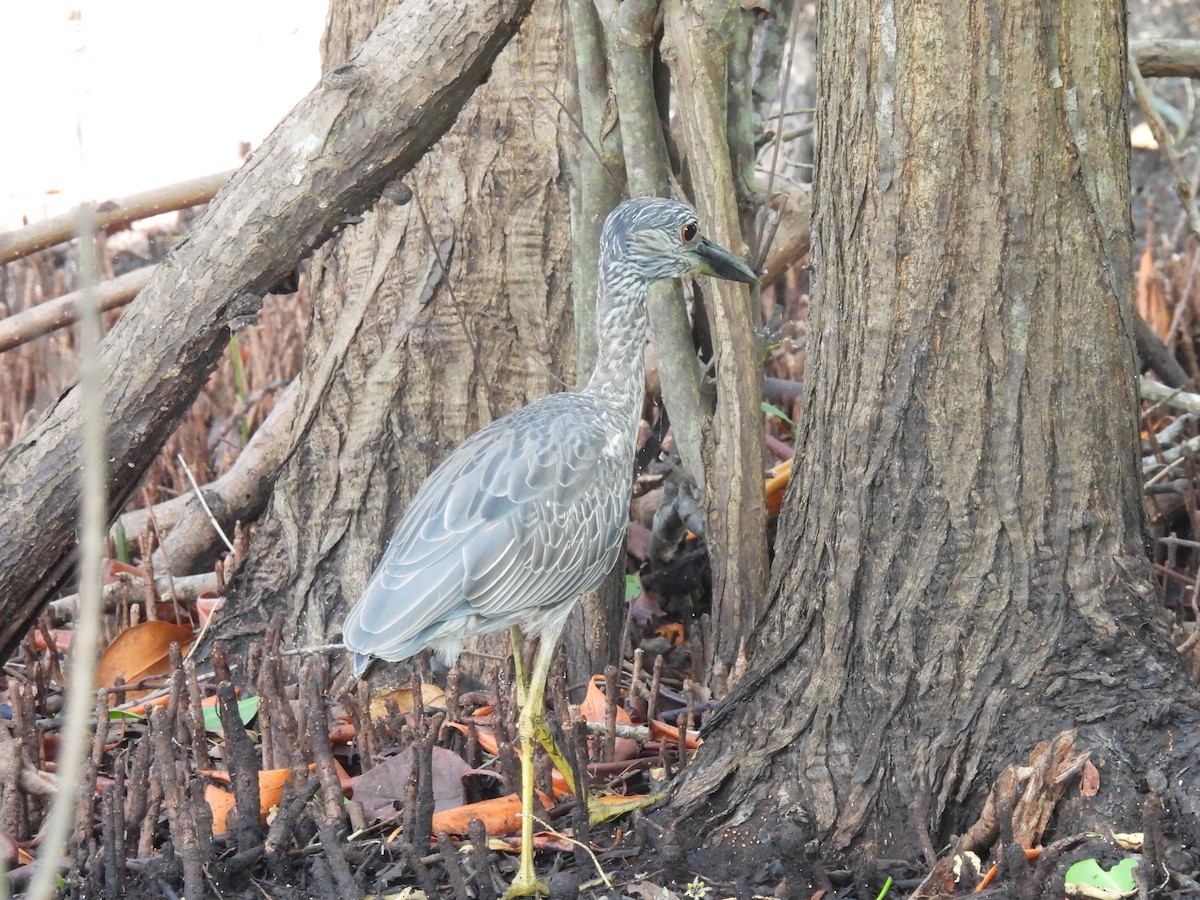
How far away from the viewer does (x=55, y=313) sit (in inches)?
219

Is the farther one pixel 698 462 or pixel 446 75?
pixel 698 462

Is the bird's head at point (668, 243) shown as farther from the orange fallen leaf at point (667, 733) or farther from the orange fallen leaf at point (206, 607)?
the orange fallen leaf at point (206, 607)

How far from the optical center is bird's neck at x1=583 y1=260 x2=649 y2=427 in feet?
13.1

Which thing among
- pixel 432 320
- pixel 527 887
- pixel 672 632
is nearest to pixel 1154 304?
pixel 672 632

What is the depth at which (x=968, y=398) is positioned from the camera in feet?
9.71

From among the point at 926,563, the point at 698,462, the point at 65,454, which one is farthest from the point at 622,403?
the point at 65,454

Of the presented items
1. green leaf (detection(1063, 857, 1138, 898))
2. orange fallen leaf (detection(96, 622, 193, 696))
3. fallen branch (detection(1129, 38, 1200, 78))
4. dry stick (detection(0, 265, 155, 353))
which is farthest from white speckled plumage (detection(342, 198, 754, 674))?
fallen branch (detection(1129, 38, 1200, 78))

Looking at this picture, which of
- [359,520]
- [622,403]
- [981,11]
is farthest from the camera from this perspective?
[359,520]

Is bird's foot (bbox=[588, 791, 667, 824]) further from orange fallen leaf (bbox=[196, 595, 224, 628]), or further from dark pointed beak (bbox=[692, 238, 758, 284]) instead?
orange fallen leaf (bbox=[196, 595, 224, 628])

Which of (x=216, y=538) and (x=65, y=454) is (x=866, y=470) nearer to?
(x=65, y=454)

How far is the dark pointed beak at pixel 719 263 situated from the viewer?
3.79 meters

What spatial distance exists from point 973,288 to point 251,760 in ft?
6.51

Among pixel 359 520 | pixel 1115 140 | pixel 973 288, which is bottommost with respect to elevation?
pixel 359 520

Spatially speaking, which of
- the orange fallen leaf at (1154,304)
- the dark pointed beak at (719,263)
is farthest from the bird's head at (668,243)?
the orange fallen leaf at (1154,304)
